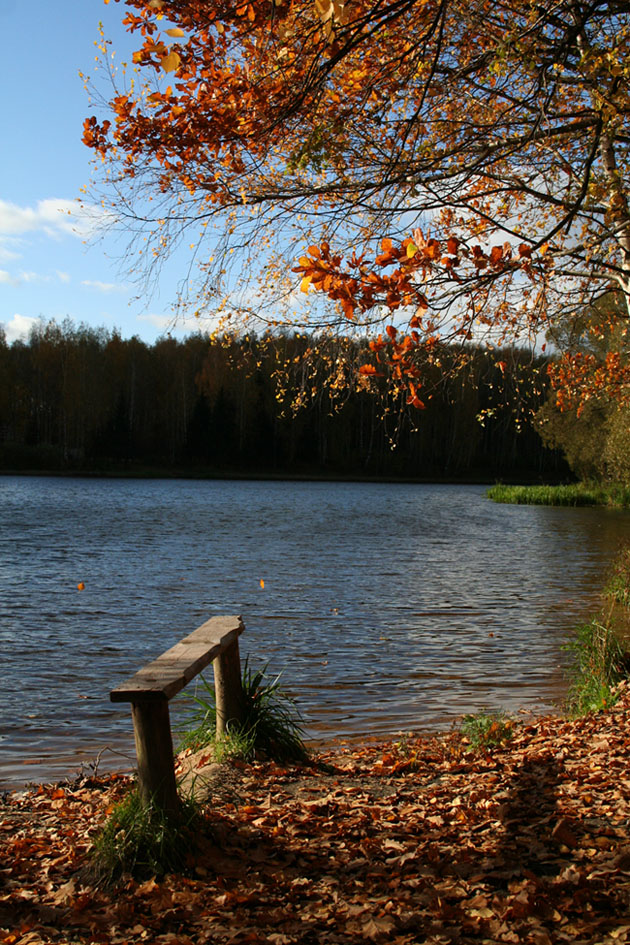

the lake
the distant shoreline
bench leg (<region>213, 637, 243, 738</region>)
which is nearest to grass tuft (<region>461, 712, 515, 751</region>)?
the lake

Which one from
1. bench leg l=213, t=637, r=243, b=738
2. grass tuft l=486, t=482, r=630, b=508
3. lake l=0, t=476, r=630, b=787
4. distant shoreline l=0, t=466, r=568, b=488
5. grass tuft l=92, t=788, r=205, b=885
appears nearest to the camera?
grass tuft l=92, t=788, r=205, b=885

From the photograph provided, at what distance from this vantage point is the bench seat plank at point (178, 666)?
400cm

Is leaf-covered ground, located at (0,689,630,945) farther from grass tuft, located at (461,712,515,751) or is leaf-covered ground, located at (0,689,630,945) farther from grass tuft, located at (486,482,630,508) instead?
grass tuft, located at (486,482,630,508)

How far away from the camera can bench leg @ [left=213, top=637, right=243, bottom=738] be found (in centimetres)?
572

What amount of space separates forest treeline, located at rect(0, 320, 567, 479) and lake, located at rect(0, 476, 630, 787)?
45.6 metres

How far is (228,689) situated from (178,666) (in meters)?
1.35

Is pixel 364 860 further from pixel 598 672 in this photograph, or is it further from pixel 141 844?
pixel 598 672

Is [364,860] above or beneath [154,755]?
beneath

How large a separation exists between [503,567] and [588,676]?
13.3 m

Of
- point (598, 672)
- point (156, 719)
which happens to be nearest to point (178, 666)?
point (156, 719)

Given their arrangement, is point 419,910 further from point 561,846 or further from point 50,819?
point 50,819

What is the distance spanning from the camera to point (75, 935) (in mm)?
3471

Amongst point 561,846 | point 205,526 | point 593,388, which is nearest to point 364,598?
point 593,388

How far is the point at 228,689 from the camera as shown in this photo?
5.80m
